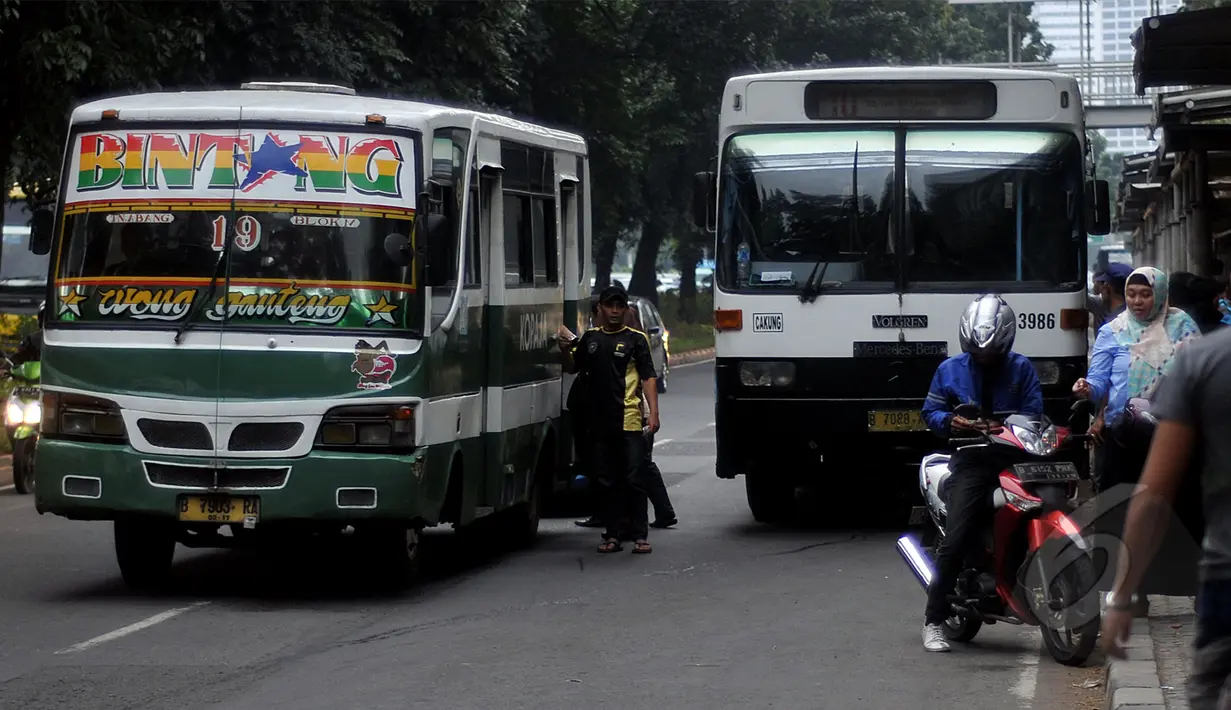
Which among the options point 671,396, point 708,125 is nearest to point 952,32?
point 708,125

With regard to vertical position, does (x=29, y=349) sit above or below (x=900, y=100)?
below

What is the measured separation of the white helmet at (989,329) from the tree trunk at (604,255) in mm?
37388

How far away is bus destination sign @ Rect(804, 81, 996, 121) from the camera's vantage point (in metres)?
14.0

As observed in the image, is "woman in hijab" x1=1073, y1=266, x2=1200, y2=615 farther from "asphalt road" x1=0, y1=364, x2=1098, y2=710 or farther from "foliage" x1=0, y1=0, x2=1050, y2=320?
"foliage" x1=0, y1=0, x2=1050, y2=320

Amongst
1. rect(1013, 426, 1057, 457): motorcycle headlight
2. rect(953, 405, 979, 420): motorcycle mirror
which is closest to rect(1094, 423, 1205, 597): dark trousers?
rect(1013, 426, 1057, 457): motorcycle headlight

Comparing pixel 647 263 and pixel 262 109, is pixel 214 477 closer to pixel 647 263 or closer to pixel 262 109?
pixel 262 109

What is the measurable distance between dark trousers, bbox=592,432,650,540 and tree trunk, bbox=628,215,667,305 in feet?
125

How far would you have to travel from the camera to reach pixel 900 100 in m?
14.1

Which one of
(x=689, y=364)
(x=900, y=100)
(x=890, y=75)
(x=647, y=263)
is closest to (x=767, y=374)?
(x=900, y=100)

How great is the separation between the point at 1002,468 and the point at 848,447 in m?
4.94

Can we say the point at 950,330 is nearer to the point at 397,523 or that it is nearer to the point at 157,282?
the point at 397,523

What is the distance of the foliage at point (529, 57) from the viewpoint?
21.2m

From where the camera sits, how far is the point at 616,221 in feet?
147

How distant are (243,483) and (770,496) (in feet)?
18.2
